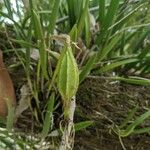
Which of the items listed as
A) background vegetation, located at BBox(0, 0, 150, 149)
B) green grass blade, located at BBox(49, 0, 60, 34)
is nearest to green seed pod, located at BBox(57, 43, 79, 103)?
background vegetation, located at BBox(0, 0, 150, 149)

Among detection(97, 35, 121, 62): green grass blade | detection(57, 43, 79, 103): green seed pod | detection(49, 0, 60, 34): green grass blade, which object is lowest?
detection(57, 43, 79, 103): green seed pod

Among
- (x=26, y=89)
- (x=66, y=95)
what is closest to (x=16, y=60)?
(x=26, y=89)

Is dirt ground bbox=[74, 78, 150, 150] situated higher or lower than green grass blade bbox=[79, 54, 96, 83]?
lower

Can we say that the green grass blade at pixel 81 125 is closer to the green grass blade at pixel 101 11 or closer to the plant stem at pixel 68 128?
the plant stem at pixel 68 128

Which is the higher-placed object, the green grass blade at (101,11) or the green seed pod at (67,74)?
the green grass blade at (101,11)

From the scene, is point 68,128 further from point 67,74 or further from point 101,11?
point 101,11

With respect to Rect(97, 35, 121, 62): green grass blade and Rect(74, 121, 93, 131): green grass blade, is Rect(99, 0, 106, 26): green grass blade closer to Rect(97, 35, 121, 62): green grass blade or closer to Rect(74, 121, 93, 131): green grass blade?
Rect(97, 35, 121, 62): green grass blade

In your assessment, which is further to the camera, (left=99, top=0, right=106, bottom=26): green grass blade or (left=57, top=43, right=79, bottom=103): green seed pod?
(left=99, top=0, right=106, bottom=26): green grass blade

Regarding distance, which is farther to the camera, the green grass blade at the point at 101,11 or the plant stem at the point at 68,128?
the green grass blade at the point at 101,11

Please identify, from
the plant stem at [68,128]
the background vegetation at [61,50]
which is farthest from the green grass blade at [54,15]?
the plant stem at [68,128]
